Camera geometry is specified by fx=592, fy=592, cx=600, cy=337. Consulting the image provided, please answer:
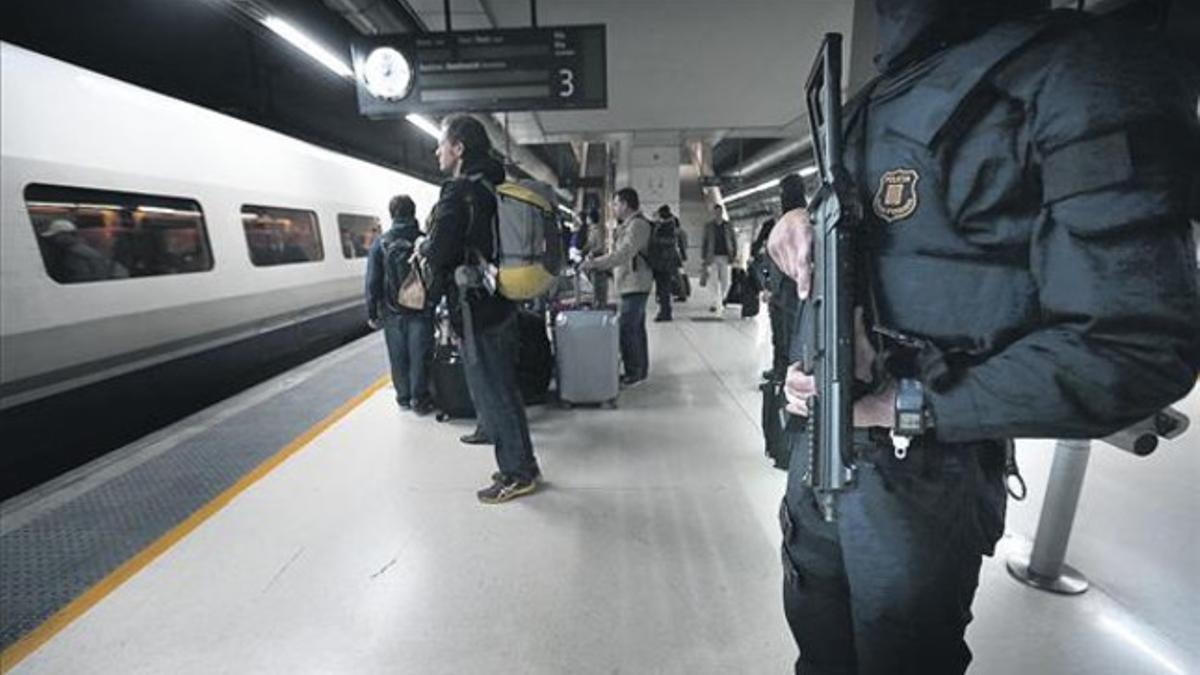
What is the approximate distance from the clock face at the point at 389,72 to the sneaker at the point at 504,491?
3.06 m

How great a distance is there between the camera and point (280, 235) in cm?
599

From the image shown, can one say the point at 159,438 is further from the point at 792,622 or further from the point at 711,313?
the point at 711,313

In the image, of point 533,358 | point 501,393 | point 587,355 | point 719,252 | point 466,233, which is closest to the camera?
point 466,233

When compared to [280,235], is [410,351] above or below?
below

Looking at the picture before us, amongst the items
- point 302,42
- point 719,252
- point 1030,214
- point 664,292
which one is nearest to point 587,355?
point 302,42

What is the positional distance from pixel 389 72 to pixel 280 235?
248 cm

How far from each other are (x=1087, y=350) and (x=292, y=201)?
679 cm

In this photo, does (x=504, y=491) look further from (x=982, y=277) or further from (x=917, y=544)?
(x=982, y=277)

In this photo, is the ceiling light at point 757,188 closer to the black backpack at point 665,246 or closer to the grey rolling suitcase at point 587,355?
the black backpack at point 665,246

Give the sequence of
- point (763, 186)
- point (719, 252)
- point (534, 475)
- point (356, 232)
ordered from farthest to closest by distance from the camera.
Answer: point (763, 186) < point (719, 252) < point (356, 232) < point (534, 475)

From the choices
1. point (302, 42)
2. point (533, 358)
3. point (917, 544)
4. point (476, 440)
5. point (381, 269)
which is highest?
point (302, 42)

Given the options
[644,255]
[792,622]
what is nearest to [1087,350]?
[792,622]

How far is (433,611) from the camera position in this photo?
2.10m

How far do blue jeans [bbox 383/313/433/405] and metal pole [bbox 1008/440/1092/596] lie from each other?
12.0ft
